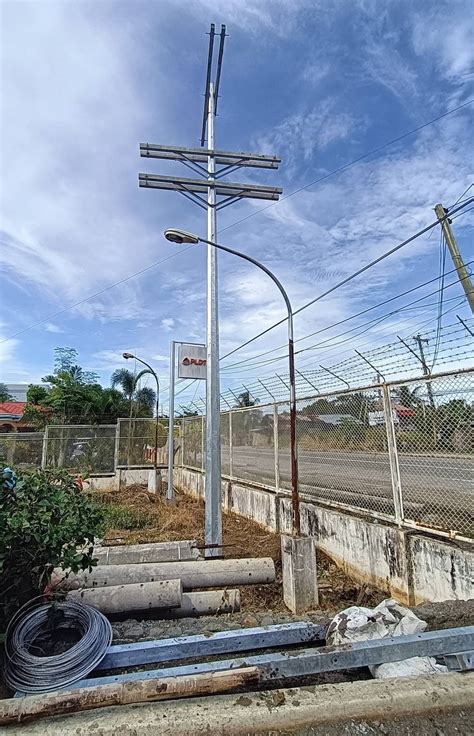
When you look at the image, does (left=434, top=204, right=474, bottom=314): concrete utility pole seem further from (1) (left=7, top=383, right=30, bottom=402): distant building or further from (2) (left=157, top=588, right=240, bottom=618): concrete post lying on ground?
(1) (left=7, top=383, right=30, bottom=402): distant building

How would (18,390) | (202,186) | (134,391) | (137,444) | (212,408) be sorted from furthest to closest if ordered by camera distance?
(18,390) → (134,391) → (137,444) → (202,186) → (212,408)

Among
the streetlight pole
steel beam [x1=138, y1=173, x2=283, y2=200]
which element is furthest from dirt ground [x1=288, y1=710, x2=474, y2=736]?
steel beam [x1=138, y1=173, x2=283, y2=200]

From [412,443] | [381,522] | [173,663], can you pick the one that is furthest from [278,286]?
[173,663]

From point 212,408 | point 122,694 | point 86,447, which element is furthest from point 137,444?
point 122,694

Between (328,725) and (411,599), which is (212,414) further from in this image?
(328,725)

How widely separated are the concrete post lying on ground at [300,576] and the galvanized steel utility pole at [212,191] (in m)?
2.05

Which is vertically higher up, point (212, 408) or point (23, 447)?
point (212, 408)

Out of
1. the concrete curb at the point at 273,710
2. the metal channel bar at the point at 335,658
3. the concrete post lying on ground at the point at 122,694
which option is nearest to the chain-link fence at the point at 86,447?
the metal channel bar at the point at 335,658

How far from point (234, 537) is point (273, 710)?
590cm

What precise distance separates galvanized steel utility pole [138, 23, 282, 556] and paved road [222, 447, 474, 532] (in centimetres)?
148

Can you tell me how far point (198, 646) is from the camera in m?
2.85

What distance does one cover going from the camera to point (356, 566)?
16.6 ft

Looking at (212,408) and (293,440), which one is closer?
(293,440)

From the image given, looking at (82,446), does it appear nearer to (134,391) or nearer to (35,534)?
(134,391)
